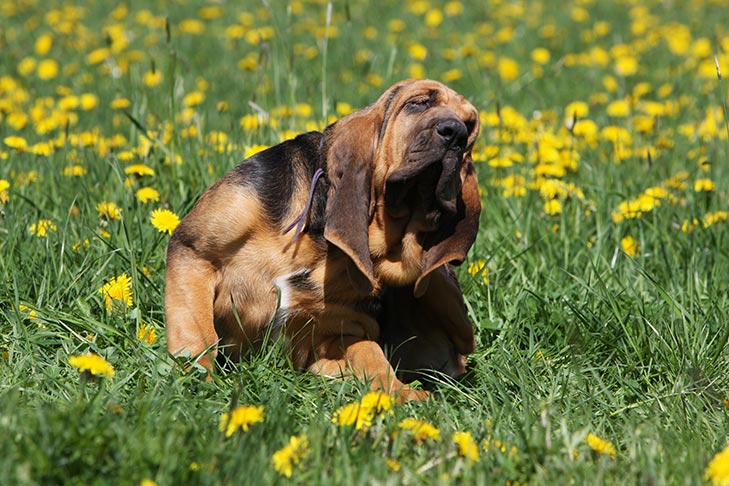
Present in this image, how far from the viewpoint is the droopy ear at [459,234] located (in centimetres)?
369

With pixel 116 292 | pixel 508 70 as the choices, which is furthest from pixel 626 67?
pixel 116 292

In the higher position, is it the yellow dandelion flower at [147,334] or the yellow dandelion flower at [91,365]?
the yellow dandelion flower at [91,365]

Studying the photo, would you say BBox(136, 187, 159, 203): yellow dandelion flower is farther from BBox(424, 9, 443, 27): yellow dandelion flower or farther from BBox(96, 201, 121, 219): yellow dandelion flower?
BBox(424, 9, 443, 27): yellow dandelion flower

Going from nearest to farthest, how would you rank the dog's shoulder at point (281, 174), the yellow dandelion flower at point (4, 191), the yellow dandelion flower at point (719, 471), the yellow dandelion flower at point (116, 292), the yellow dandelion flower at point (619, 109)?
the yellow dandelion flower at point (719, 471) < the dog's shoulder at point (281, 174) < the yellow dandelion flower at point (116, 292) < the yellow dandelion flower at point (4, 191) < the yellow dandelion flower at point (619, 109)

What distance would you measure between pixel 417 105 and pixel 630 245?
1.77 m

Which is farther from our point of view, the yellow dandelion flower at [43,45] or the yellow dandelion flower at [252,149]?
the yellow dandelion flower at [43,45]

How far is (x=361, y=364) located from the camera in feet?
12.6

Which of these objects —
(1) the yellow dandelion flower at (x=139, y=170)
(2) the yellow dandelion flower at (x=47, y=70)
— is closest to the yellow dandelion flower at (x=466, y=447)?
(1) the yellow dandelion flower at (x=139, y=170)

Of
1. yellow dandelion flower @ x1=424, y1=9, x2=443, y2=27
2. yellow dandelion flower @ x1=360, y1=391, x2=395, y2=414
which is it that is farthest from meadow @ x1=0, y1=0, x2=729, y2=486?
yellow dandelion flower @ x1=424, y1=9, x2=443, y2=27

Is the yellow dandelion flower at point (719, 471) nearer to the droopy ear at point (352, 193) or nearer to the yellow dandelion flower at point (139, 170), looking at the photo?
the droopy ear at point (352, 193)

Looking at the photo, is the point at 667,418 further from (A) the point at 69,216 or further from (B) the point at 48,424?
(A) the point at 69,216

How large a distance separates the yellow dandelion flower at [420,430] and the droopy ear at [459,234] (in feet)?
2.68

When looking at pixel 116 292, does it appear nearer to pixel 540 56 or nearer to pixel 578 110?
pixel 578 110

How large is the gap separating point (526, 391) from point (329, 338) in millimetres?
813
